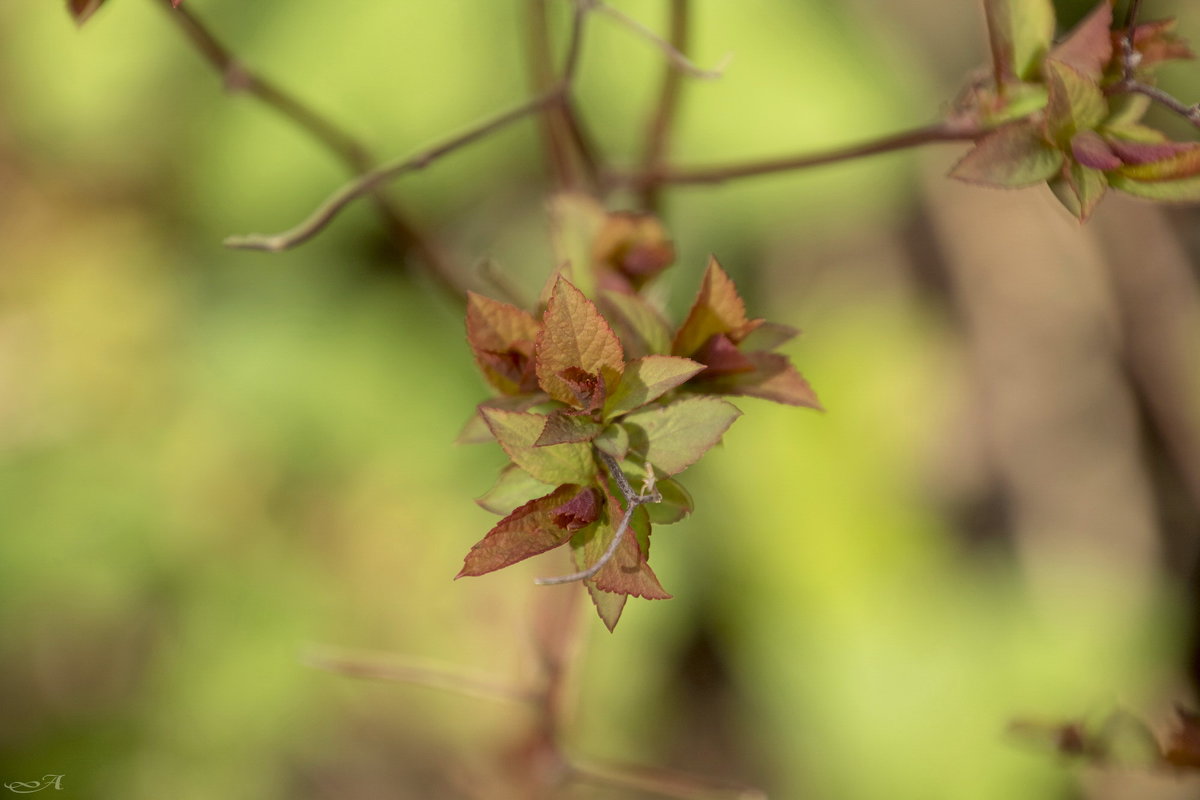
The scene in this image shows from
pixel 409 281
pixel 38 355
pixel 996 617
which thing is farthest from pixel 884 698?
pixel 38 355

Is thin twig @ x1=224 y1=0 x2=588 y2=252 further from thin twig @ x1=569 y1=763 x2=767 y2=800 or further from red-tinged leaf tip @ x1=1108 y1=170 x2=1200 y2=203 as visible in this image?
thin twig @ x1=569 y1=763 x2=767 y2=800

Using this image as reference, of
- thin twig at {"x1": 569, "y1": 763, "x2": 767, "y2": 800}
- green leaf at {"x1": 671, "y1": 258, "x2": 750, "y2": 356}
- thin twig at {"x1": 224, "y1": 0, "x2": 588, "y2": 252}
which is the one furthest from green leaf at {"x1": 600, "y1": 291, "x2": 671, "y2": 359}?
thin twig at {"x1": 569, "y1": 763, "x2": 767, "y2": 800}

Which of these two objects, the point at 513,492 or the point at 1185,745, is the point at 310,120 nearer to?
the point at 513,492

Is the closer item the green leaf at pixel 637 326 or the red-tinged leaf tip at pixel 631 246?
the green leaf at pixel 637 326

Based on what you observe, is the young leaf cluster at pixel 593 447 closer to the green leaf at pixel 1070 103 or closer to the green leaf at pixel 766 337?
the green leaf at pixel 766 337

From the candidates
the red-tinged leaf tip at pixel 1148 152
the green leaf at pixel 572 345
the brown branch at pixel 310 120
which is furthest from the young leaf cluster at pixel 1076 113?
the brown branch at pixel 310 120

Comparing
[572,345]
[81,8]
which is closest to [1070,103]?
[572,345]
